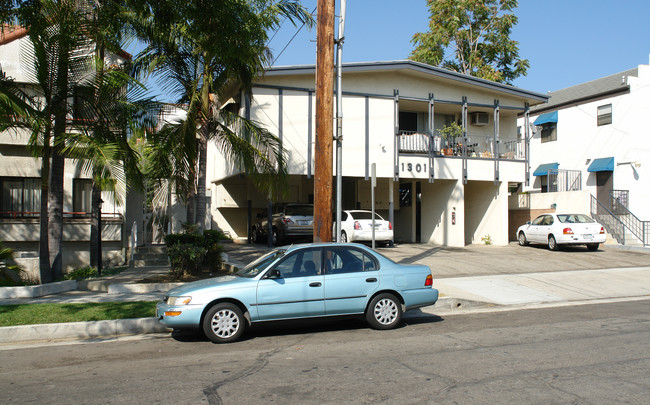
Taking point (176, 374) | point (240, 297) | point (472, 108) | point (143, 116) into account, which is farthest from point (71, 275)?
point (472, 108)

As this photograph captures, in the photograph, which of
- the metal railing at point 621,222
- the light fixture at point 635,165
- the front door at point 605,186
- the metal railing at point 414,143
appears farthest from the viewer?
the front door at point 605,186

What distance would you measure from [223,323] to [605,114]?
2704 centimetres

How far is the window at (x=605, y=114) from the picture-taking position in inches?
1097

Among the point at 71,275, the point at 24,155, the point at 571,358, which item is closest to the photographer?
the point at 571,358

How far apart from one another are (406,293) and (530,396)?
363 centimetres

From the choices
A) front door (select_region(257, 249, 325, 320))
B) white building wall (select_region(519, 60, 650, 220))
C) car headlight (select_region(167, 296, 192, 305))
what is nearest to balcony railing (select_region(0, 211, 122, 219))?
car headlight (select_region(167, 296, 192, 305))

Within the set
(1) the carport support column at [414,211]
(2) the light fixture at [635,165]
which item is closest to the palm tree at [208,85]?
(1) the carport support column at [414,211]

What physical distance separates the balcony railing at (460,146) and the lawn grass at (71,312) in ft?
46.0

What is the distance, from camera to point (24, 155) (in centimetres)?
1775

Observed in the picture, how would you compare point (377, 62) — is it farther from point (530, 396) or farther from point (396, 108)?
point (530, 396)

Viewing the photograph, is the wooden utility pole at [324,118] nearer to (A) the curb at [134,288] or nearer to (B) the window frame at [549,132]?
(A) the curb at [134,288]

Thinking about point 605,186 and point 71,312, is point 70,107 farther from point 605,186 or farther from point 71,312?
point 605,186

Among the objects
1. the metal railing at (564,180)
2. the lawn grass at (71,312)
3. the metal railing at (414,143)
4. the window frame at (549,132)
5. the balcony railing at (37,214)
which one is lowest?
the lawn grass at (71,312)

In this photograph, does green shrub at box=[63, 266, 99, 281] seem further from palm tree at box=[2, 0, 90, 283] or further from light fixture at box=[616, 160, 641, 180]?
light fixture at box=[616, 160, 641, 180]
